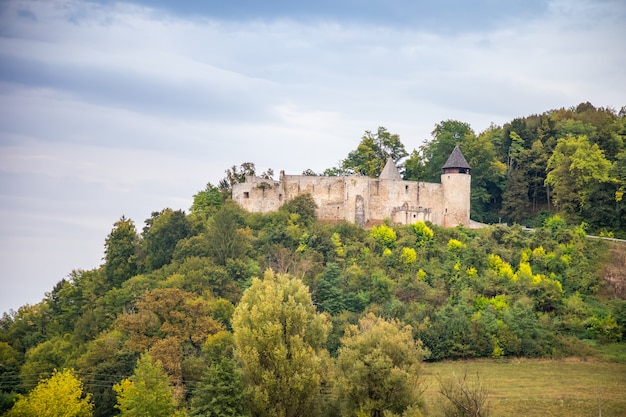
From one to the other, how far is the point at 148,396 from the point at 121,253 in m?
26.9

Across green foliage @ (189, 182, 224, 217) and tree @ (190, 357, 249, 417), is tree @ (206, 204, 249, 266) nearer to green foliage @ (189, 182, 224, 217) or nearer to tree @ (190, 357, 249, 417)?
green foliage @ (189, 182, 224, 217)

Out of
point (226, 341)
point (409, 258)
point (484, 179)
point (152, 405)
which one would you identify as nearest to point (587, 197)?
point (484, 179)

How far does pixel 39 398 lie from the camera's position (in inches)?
1385

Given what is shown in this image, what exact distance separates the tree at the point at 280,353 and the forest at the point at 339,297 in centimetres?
8

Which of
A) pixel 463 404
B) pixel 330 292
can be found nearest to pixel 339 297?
pixel 330 292

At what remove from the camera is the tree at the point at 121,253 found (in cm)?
5788

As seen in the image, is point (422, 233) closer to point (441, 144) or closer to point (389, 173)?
point (389, 173)

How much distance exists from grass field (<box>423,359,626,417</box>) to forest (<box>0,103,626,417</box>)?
5.13 ft

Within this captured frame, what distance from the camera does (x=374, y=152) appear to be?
70.1m

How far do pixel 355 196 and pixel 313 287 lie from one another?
345 inches

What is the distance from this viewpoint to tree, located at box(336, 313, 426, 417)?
33469mm

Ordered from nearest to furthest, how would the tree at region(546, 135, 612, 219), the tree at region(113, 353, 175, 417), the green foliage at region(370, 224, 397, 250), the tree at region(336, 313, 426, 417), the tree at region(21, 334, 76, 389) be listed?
the tree at region(113, 353, 175, 417) → the tree at region(336, 313, 426, 417) → the tree at region(21, 334, 76, 389) → the green foliage at region(370, 224, 397, 250) → the tree at region(546, 135, 612, 219)

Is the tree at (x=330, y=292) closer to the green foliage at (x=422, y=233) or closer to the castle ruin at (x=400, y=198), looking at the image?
the green foliage at (x=422, y=233)

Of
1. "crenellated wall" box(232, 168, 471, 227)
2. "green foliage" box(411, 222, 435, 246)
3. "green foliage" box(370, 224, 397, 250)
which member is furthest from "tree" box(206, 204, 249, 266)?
"green foliage" box(411, 222, 435, 246)
